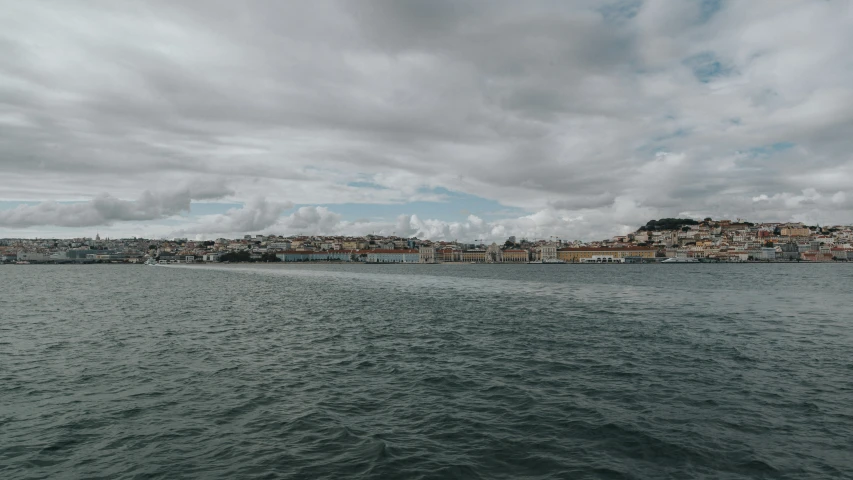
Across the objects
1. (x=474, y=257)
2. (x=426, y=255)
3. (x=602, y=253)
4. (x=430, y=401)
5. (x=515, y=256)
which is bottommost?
(x=430, y=401)

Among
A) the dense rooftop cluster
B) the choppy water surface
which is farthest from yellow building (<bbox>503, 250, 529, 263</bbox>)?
the choppy water surface

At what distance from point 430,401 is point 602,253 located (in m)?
162

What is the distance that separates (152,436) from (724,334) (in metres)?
16.3

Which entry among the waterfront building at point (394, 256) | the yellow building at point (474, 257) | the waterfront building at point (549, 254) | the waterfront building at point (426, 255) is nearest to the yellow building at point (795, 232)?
the waterfront building at point (549, 254)

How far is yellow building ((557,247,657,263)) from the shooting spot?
159 m

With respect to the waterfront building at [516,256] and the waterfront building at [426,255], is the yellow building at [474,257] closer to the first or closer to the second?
the waterfront building at [516,256]

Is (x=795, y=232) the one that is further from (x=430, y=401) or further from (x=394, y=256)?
(x=430, y=401)

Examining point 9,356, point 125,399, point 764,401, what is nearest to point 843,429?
point 764,401

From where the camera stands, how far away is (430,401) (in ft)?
30.5

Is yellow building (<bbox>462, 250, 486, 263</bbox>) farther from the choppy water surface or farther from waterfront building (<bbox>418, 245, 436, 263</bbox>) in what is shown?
the choppy water surface

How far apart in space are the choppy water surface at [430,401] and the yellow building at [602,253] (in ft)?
485

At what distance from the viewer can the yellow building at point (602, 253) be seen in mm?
158625

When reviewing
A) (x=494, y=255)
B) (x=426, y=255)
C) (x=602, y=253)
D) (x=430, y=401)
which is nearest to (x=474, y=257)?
(x=494, y=255)

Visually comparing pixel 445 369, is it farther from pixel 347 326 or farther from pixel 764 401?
pixel 347 326
